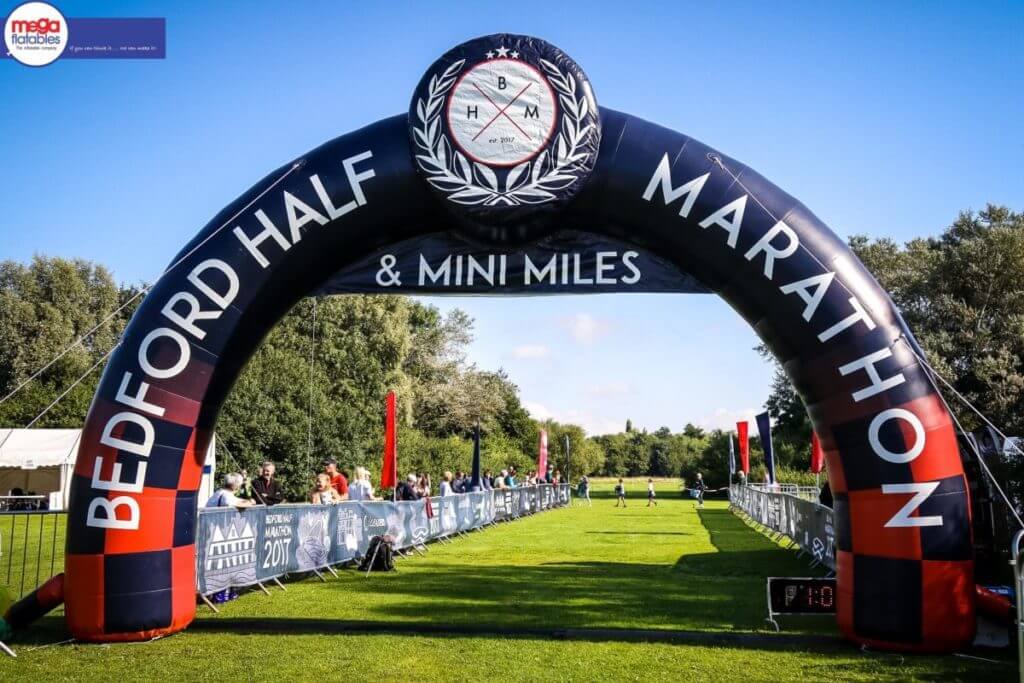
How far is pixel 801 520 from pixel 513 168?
1014 centimetres

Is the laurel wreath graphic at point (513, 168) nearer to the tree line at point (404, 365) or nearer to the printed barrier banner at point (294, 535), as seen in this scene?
the printed barrier banner at point (294, 535)

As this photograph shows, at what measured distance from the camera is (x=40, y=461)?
25.8m

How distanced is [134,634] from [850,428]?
21.1 ft

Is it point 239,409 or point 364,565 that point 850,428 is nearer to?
point 364,565

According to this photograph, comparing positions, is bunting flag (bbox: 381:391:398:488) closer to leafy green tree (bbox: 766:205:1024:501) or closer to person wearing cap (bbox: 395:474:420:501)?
person wearing cap (bbox: 395:474:420:501)

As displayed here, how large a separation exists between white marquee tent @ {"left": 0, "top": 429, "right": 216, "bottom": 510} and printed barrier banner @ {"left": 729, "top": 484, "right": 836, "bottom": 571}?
558 inches

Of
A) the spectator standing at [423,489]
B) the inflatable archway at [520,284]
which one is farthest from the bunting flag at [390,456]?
the inflatable archway at [520,284]

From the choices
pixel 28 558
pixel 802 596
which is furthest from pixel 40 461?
pixel 802 596

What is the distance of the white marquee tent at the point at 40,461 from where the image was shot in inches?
1009

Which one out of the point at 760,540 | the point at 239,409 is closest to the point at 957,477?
the point at 760,540

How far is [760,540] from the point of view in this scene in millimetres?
18078

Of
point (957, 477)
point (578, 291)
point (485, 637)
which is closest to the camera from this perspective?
point (957, 477)

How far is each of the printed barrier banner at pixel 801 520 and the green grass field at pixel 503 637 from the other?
Result: 0.72 metres

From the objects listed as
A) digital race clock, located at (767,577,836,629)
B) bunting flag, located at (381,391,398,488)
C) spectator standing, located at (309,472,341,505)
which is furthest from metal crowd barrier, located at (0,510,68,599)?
digital race clock, located at (767,577,836,629)
